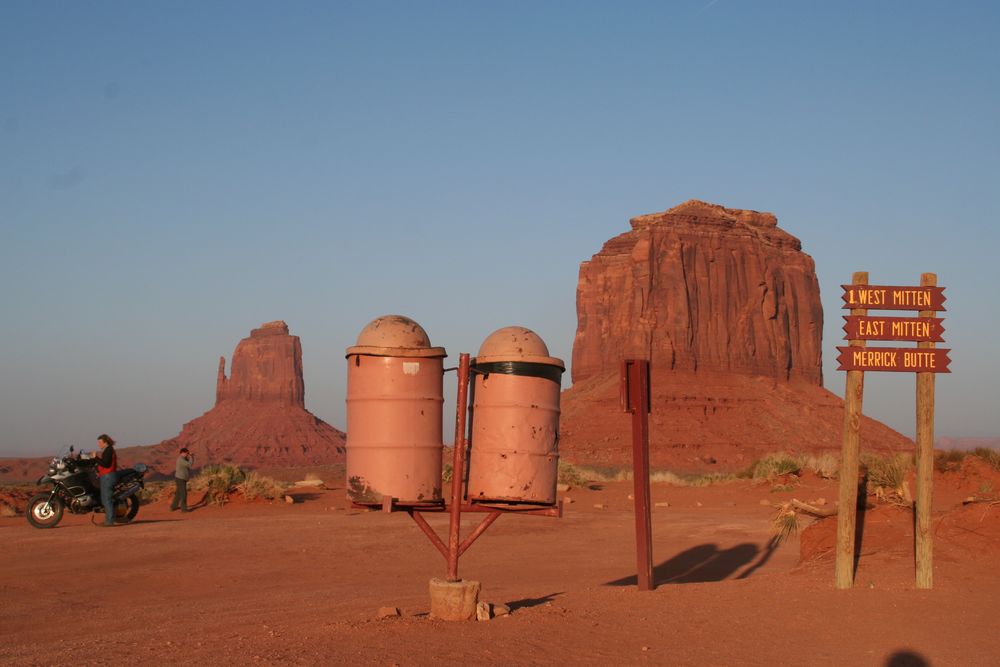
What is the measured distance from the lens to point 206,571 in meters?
14.5

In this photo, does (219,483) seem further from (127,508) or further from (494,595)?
(494,595)

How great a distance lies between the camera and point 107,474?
60.6ft

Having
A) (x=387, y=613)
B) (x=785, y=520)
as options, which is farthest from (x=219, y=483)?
(x=387, y=613)

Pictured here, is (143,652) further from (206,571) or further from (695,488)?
(695,488)

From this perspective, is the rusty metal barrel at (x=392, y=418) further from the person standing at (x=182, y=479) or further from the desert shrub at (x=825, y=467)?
the desert shrub at (x=825, y=467)

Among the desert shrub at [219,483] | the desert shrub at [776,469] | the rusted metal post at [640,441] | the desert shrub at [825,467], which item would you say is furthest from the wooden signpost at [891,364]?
the desert shrub at [825,467]

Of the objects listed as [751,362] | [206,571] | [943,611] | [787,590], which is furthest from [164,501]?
[751,362]

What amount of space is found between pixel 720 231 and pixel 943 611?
3892 inches

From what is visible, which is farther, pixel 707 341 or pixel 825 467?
pixel 707 341

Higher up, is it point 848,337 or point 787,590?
point 848,337

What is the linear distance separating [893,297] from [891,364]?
2.42ft

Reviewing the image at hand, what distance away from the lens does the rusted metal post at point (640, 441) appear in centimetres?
1059

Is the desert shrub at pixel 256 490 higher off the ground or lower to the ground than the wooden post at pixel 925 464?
lower

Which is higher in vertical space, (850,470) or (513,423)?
(513,423)
